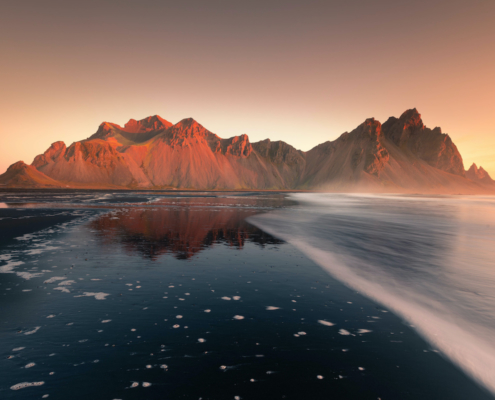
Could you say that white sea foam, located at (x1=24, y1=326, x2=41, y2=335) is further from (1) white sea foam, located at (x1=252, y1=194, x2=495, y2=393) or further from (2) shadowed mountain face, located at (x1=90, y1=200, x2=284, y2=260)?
(1) white sea foam, located at (x1=252, y1=194, x2=495, y2=393)

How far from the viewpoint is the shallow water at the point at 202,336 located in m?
5.30

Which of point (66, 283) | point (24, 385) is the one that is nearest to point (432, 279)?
point (24, 385)

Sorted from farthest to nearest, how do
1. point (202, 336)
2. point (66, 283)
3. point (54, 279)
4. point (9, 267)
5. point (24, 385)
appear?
1. point (9, 267)
2. point (54, 279)
3. point (66, 283)
4. point (202, 336)
5. point (24, 385)

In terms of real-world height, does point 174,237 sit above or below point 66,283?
below

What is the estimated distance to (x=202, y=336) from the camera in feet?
23.0

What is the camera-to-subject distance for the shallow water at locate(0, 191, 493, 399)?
530cm

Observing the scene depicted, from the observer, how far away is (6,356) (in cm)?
600

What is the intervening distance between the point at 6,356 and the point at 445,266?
15.5 m

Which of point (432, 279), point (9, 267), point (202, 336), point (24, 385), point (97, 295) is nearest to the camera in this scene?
point (24, 385)

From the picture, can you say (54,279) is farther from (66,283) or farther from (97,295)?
(97,295)

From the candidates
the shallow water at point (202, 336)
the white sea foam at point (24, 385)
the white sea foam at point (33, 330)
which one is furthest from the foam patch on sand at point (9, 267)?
the white sea foam at point (24, 385)

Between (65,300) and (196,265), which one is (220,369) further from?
(196,265)

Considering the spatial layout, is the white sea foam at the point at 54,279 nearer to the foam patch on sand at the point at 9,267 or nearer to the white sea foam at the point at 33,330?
the foam patch on sand at the point at 9,267

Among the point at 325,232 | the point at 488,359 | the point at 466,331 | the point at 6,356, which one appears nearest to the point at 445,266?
the point at 466,331
